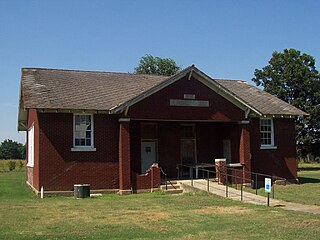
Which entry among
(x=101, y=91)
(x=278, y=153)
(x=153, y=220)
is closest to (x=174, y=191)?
(x=101, y=91)

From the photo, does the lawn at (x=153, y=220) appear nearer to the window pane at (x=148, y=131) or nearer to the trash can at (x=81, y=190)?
the trash can at (x=81, y=190)

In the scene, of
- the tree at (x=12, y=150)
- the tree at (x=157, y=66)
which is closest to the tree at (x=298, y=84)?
the tree at (x=157, y=66)

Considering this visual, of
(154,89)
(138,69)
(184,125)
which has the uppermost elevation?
(138,69)

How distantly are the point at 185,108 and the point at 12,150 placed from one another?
124213 mm

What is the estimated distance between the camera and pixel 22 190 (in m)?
24.2

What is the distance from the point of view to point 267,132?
2648cm

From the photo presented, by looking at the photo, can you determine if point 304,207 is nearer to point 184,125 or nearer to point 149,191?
point 149,191

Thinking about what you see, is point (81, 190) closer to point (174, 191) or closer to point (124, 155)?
point (124, 155)

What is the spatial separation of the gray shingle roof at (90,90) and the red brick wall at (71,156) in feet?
2.34

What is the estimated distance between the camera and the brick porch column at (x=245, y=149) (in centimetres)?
2408

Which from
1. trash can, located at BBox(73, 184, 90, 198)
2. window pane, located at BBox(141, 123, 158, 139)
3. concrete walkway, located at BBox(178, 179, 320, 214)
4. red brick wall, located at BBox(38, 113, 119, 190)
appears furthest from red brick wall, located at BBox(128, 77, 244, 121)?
trash can, located at BBox(73, 184, 90, 198)

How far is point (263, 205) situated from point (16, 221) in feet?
28.9

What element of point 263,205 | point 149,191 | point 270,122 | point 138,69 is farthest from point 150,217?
point 138,69

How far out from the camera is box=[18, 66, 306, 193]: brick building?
21.0 meters
